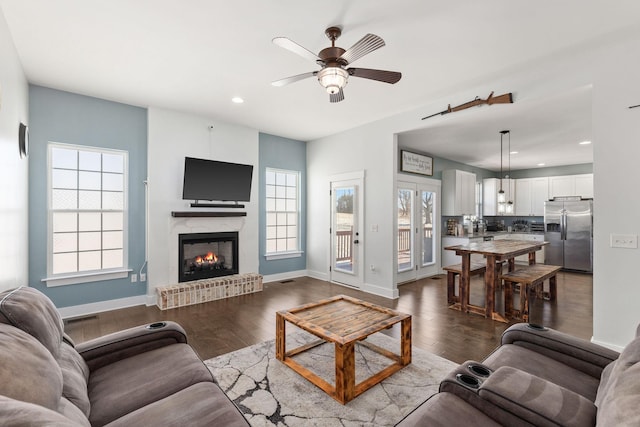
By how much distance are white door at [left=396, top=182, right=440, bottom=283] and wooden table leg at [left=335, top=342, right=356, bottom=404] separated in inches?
152

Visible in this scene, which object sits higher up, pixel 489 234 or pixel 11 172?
pixel 11 172

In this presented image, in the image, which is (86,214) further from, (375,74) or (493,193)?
(493,193)

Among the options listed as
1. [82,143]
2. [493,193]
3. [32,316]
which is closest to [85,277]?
[82,143]

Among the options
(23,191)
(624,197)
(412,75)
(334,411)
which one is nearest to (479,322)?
(624,197)

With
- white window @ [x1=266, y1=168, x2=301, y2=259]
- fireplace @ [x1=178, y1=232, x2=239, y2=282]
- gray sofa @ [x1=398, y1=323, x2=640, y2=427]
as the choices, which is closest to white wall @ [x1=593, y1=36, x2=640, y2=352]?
gray sofa @ [x1=398, y1=323, x2=640, y2=427]

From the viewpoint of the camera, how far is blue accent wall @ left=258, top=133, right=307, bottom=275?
591cm

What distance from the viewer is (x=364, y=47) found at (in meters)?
2.20

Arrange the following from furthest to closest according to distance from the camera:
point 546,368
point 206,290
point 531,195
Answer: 1. point 531,195
2. point 206,290
3. point 546,368

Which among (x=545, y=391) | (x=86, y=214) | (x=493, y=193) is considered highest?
(x=493, y=193)

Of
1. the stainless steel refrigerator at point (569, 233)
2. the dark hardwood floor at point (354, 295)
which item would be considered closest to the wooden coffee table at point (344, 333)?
the dark hardwood floor at point (354, 295)

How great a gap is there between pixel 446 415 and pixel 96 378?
178 centimetres

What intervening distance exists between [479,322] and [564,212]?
Result: 5.29 metres

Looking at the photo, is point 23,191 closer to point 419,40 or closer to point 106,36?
point 106,36

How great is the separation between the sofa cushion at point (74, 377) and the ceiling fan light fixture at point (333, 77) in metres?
2.42
